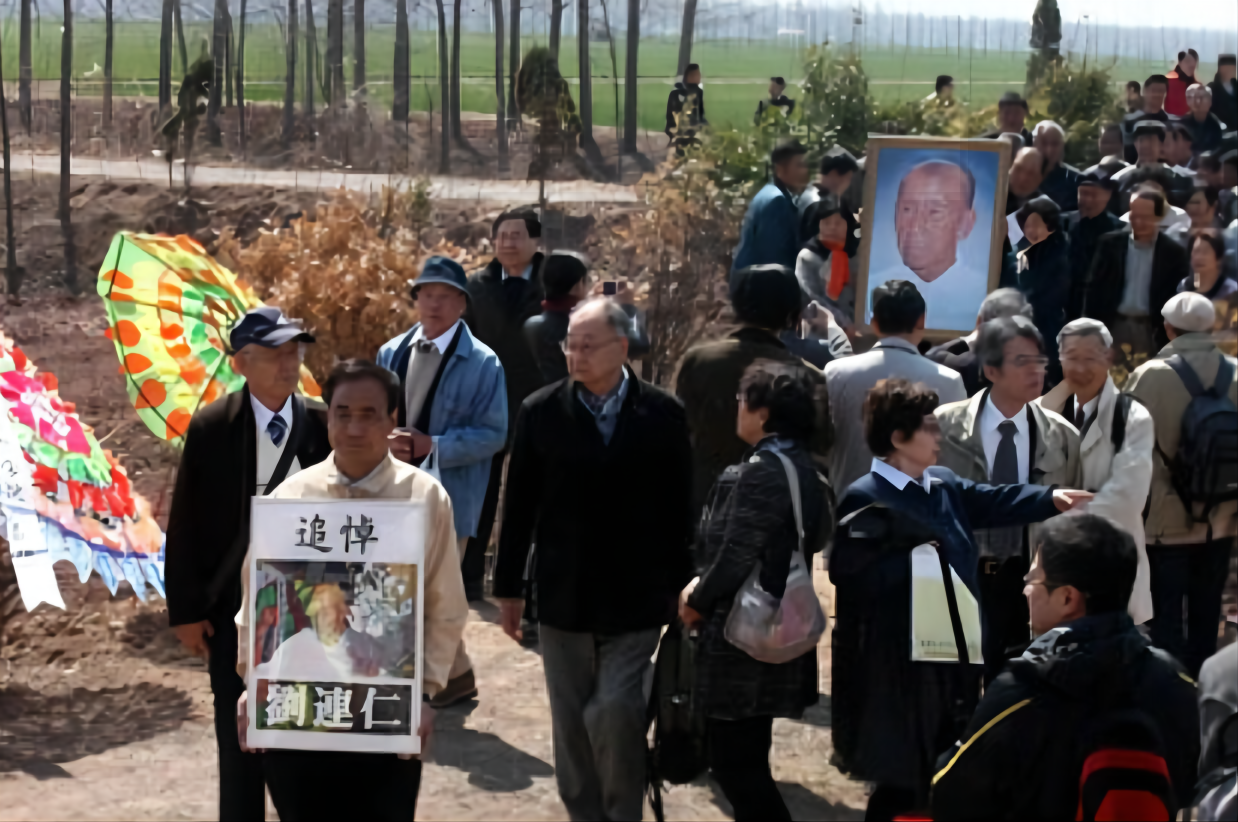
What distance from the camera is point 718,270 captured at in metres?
10.2

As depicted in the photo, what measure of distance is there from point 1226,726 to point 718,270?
7.23 m

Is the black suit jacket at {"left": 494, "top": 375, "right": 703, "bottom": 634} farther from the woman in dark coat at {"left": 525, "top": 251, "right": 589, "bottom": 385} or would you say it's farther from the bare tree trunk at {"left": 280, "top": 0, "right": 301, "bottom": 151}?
the bare tree trunk at {"left": 280, "top": 0, "right": 301, "bottom": 151}

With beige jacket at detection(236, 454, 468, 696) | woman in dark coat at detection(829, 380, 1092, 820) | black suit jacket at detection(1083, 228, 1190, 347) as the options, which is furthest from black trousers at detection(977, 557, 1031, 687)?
black suit jacket at detection(1083, 228, 1190, 347)

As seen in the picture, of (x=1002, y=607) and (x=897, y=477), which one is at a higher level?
(x=897, y=477)

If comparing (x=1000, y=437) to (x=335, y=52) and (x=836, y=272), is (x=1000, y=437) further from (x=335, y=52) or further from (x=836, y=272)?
(x=335, y=52)

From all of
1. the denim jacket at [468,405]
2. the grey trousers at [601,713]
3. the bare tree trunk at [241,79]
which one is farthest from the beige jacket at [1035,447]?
the bare tree trunk at [241,79]

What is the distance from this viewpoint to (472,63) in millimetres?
10609

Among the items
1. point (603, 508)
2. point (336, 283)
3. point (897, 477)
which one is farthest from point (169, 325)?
point (897, 477)

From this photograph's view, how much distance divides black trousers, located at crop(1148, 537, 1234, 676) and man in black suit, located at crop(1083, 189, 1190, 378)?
1820 mm

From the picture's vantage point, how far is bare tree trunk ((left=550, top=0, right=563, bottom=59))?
408 inches

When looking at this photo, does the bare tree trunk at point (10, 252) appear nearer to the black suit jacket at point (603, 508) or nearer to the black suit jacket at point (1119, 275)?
the black suit jacket at point (1119, 275)

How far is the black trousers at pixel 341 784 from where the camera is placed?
383 cm

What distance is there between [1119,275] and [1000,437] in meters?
3.15

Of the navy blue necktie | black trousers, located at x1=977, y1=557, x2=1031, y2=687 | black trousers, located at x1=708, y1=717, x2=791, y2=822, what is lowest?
black trousers, located at x1=708, y1=717, x2=791, y2=822
